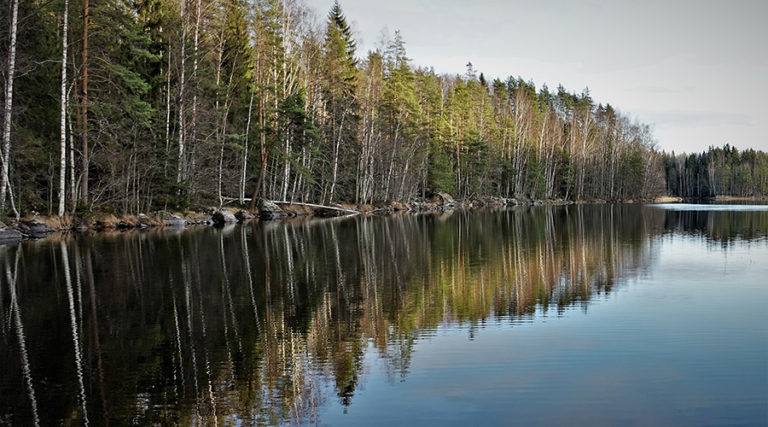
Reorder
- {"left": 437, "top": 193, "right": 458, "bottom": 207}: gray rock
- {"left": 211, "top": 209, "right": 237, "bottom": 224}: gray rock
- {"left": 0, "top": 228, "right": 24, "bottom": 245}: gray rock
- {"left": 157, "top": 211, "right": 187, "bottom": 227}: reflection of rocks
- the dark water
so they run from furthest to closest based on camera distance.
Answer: {"left": 437, "top": 193, "right": 458, "bottom": 207}: gray rock
{"left": 211, "top": 209, "right": 237, "bottom": 224}: gray rock
{"left": 157, "top": 211, "right": 187, "bottom": 227}: reflection of rocks
{"left": 0, "top": 228, "right": 24, "bottom": 245}: gray rock
the dark water

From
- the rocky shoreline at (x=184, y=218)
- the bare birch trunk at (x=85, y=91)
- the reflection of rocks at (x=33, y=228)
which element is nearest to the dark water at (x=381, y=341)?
the reflection of rocks at (x=33, y=228)

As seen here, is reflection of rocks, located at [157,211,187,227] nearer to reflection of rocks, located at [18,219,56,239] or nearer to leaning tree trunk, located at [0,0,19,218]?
reflection of rocks, located at [18,219,56,239]

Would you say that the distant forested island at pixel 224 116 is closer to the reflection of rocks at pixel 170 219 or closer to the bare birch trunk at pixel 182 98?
the bare birch trunk at pixel 182 98

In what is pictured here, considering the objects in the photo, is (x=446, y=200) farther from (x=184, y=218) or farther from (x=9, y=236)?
(x=9, y=236)

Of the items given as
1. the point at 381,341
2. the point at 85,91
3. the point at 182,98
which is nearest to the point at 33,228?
the point at 85,91

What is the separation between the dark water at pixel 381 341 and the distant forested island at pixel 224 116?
13.1 meters

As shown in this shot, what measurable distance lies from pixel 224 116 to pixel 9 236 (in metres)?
17.2

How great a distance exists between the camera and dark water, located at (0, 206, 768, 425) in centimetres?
545

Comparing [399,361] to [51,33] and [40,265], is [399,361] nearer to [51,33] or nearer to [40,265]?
[40,265]

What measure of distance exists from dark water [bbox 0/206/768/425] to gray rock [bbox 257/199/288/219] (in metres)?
22.2

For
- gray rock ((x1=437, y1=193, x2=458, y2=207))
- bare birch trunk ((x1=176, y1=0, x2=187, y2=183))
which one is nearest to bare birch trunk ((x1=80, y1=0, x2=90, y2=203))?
bare birch trunk ((x1=176, y1=0, x2=187, y2=183))

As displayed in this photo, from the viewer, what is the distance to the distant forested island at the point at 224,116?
26.7 m

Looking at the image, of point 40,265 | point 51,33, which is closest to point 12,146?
point 51,33

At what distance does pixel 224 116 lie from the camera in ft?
122
